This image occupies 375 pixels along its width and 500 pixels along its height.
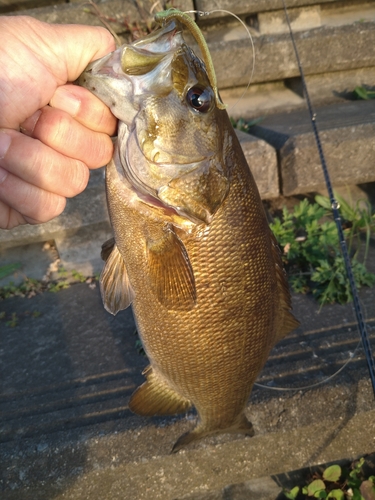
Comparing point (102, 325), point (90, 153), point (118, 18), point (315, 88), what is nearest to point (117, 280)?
point (90, 153)

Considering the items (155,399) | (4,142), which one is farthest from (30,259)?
(4,142)

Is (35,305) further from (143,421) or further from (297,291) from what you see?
(297,291)

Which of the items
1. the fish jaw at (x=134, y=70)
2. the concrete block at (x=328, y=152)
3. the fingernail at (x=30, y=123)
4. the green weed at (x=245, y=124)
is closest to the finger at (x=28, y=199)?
the fingernail at (x=30, y=123)

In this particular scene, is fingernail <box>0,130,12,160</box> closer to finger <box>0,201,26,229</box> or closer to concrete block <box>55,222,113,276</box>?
finger <box>0,201,26,229</box>

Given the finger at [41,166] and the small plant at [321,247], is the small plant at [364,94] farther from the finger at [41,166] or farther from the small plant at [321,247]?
the finger at [41,166]

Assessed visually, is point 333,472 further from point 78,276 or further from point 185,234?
point 78,276

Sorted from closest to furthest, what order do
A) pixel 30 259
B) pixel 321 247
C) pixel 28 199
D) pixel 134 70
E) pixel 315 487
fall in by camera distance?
pixel 134 70
pixel 28 199
pixel 315 487
pixel 321 247
pixel 30 259
